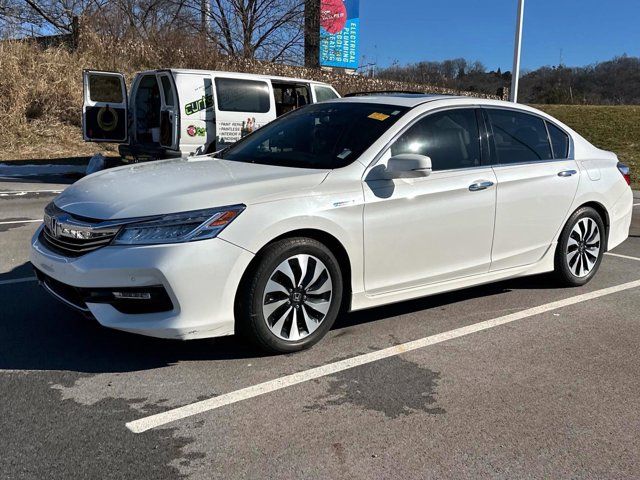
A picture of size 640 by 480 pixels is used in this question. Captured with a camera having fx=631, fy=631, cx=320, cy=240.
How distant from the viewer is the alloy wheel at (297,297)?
3855 millimetres

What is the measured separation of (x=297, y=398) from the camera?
11.3ft

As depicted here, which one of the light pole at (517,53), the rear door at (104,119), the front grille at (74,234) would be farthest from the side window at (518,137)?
the light pole at (517,53)

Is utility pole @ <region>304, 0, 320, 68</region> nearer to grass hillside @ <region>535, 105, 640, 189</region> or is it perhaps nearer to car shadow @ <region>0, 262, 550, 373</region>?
grass hillside @ <region>535, 105, 640, 189</region>

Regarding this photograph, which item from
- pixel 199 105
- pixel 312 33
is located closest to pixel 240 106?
pixel 199 105

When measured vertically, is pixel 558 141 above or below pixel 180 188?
above

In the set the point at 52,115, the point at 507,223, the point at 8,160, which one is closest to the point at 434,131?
the point at 507,223

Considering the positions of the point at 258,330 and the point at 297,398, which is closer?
the point at 297,398

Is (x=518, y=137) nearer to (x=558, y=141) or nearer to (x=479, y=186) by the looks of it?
(x=558, y=141)

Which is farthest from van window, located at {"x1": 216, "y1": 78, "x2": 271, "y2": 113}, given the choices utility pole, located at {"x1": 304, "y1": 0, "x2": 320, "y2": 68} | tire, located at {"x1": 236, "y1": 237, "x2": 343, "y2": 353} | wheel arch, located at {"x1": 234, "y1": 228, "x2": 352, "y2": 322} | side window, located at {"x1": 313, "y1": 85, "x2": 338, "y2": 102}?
utility pole, located at {"x1": 304, "y1": 0, "x2": 320, "y2": 68}

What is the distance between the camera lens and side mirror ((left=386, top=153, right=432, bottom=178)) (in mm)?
4164

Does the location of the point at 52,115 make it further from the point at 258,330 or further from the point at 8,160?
the point at 258,330

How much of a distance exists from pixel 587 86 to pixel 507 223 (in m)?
64.9

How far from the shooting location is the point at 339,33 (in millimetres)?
25547

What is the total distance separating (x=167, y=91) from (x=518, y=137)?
7852 millimetres
